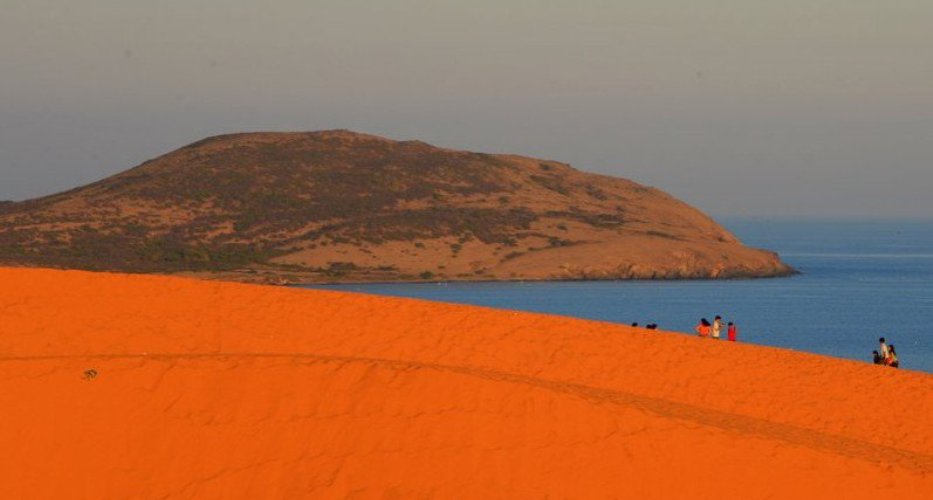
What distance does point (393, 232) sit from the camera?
16700cm

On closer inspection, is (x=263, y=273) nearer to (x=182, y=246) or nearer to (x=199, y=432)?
(x=182, y=246)

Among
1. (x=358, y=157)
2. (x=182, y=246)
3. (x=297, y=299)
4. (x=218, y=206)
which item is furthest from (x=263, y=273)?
(x=297, y=299)

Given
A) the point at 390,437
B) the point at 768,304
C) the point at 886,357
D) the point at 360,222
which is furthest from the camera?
the point at 360,222

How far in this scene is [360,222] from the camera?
552 ft

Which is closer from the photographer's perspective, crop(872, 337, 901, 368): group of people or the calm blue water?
crop(872, 337, 901, 368): group of people

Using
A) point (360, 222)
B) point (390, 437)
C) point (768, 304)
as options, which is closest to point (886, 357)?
point (390, 437)

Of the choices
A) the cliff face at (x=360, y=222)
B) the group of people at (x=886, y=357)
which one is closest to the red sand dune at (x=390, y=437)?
the group of people at (x=886, y=357)

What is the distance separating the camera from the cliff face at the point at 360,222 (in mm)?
157875

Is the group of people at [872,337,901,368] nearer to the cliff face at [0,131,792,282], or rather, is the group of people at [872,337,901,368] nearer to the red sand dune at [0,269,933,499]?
the red sand dune at [0,269,933,499]

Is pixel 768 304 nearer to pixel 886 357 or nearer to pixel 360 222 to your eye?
pixel 360 222

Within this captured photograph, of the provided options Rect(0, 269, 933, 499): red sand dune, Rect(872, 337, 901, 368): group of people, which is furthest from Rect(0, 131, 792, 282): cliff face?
Rect(0, 269, 933, 499): red sand dune

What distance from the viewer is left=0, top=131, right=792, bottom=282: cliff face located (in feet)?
518

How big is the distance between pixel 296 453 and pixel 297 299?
9037mm

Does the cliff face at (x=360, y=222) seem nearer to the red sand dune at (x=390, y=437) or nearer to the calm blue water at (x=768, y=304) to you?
the calm blue water at (x=768, y=304)
